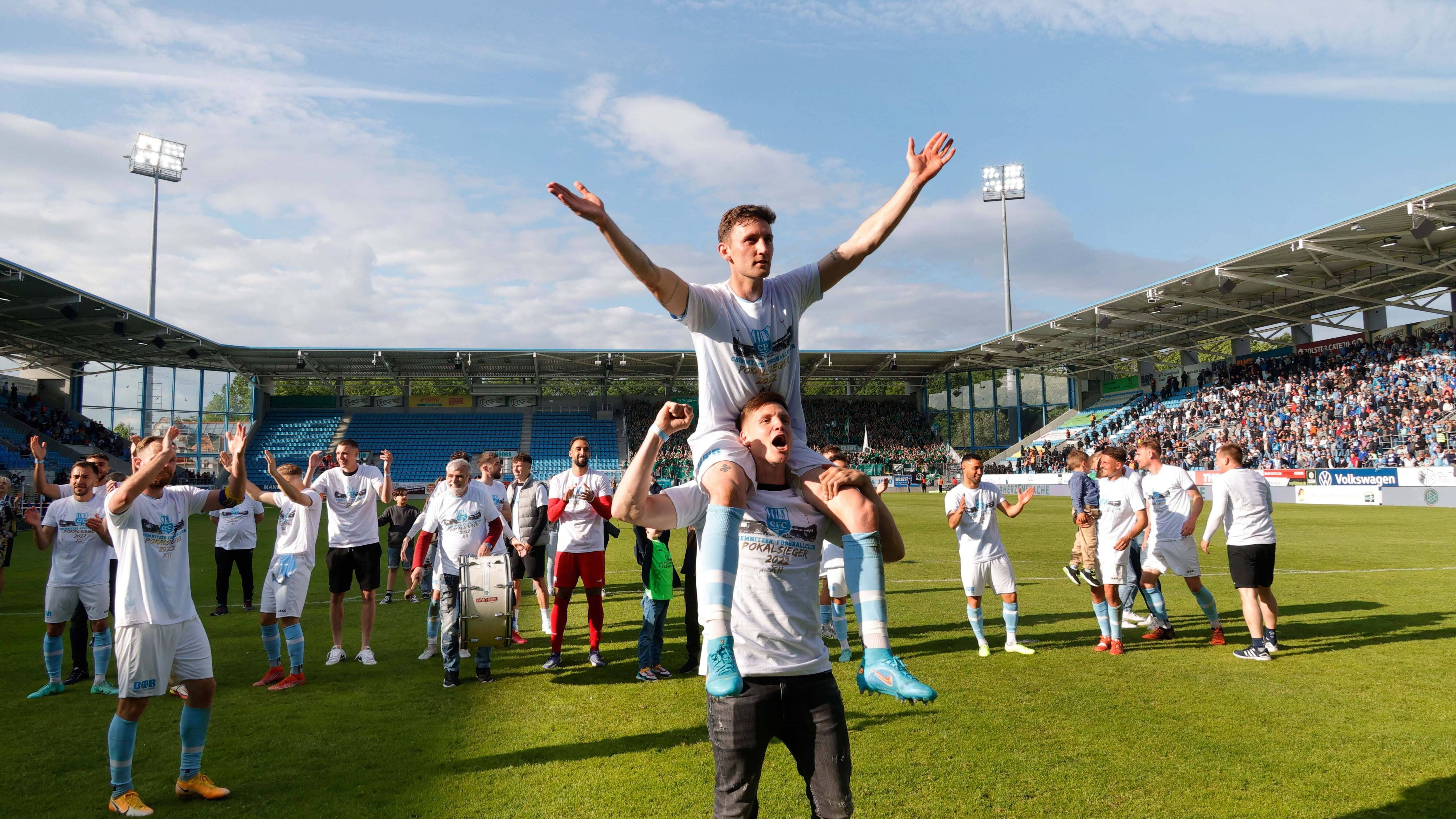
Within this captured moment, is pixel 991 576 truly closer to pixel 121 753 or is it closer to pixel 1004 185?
pixel 121 753

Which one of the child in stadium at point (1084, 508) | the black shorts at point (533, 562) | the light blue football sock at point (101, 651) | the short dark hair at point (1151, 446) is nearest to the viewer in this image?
the light blue football sock at point (101, 651)

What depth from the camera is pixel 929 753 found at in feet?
18.4

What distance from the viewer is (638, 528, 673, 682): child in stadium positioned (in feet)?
26.5

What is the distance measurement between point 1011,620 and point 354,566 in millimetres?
7377

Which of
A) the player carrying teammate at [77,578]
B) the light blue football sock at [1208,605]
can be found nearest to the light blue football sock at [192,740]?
the player carrying teammate at [77,578]

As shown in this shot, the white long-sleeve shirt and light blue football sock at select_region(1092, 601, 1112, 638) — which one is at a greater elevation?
the white long-sleeve shirt

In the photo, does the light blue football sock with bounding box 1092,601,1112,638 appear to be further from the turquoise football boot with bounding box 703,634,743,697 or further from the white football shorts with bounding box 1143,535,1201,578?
the turquoise football boot with bounding box 703,634,743,697

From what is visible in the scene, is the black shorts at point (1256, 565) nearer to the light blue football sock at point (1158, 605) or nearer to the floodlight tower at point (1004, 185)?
the light blue football sock at point (1158, 605)

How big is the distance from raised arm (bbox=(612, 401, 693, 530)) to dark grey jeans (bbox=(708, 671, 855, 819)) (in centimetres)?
71

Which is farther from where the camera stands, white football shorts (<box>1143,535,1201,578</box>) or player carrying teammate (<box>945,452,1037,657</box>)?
white football shorts (<box>1143,535,1201,578</box>)

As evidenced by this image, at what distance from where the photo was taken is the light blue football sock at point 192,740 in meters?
5.07

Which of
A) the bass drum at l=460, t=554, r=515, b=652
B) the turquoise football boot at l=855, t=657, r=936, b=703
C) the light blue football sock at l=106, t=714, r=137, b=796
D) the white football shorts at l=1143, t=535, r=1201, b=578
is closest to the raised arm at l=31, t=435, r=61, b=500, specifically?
the light blue football sock at l=106, t=714, r=137, b=796

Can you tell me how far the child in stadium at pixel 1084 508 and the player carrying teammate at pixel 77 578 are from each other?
1051 centimetres

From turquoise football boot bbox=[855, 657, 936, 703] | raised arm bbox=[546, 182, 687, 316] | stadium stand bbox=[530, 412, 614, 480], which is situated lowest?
turquoise football boot bbox=[855, 657, 936, 703]
